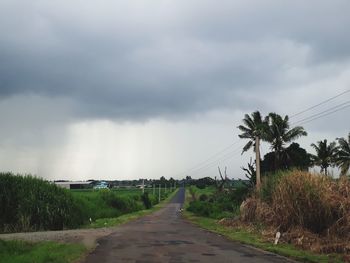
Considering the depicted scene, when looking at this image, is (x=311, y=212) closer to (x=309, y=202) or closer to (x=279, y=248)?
(x=309, y=202)

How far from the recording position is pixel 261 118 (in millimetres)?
64125

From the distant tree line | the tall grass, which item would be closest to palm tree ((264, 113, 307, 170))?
the distant tree line

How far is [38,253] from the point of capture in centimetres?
1656

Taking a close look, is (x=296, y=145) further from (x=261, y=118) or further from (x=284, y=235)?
(x=284, y=235)

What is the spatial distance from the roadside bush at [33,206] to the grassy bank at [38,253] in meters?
13.8

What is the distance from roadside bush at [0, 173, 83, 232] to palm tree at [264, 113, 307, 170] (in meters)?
36.0

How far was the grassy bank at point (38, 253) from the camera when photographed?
599 inches

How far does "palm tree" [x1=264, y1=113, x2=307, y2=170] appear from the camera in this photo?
6588 cm

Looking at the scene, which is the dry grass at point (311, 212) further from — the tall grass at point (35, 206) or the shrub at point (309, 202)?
the tall grass at point (35, 206)

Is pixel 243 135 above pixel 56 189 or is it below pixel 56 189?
above

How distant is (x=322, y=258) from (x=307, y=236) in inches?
182

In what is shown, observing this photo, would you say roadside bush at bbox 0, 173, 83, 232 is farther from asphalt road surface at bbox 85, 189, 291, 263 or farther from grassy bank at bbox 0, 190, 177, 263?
grassy bank at bbox 0, 190, 177, 263

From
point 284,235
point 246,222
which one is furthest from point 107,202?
point 284,235

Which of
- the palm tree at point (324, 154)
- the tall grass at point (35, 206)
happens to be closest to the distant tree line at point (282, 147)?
the palm tree at point (324, 154)
